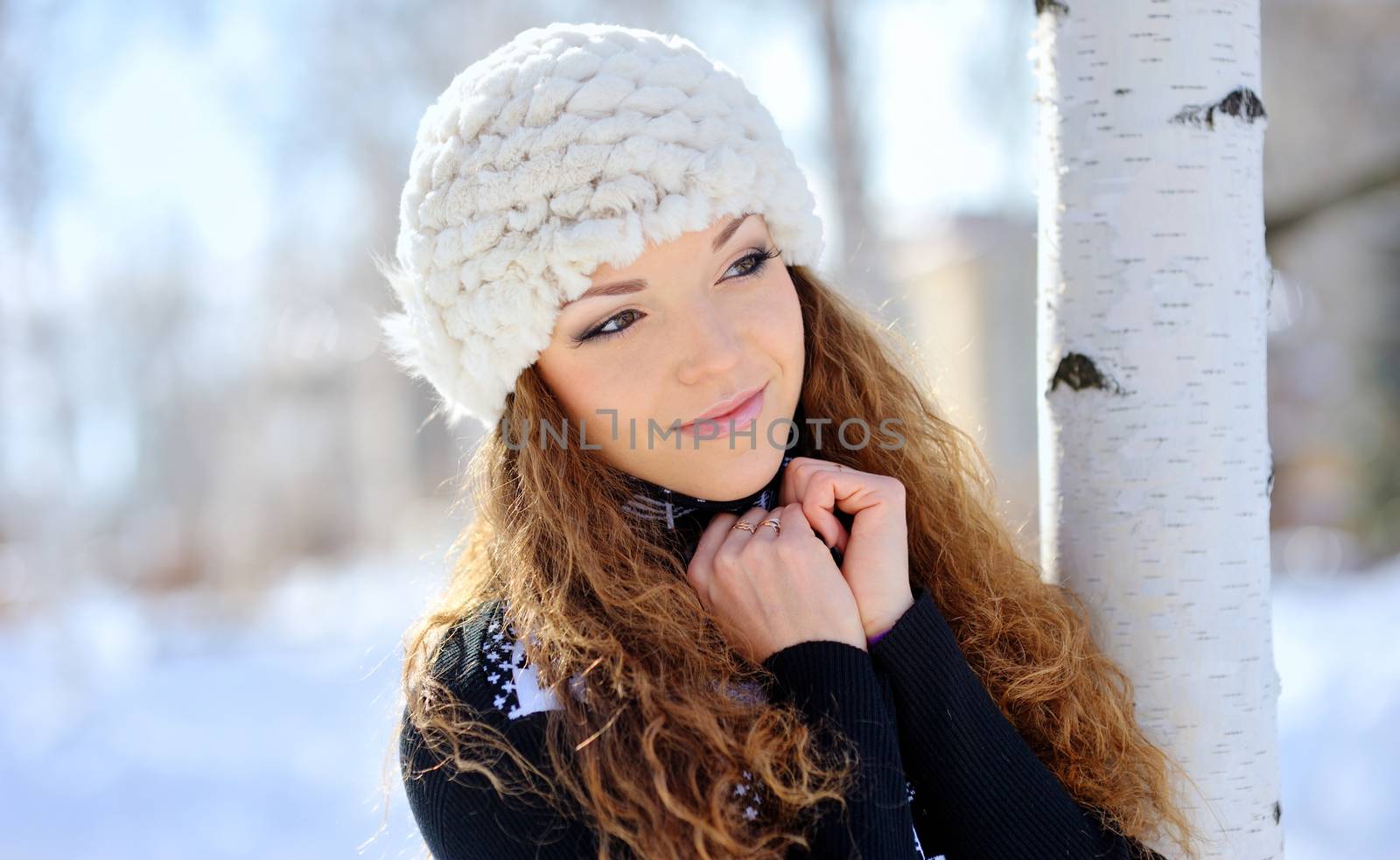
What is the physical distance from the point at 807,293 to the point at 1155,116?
722 mm

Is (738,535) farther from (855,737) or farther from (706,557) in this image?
(855,737)

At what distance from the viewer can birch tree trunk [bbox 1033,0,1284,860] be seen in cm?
168

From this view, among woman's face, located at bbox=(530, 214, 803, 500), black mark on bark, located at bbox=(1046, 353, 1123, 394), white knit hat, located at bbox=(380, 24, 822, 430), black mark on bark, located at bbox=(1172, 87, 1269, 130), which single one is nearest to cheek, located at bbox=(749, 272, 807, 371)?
woman's face, located at bbox=(530, 214, 803, 500)

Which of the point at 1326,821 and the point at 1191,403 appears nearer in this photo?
the point at 1191,403

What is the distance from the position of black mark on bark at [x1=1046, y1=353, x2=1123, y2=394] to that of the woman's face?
1.53 ft

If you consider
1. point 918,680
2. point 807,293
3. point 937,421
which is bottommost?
point 918,680

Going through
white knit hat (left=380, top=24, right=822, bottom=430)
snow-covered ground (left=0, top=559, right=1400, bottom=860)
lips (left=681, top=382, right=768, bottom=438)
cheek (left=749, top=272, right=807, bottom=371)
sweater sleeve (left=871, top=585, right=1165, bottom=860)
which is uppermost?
white knit hat (left=380, top=24, right=822, bottom=430)

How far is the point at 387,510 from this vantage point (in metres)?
15.7

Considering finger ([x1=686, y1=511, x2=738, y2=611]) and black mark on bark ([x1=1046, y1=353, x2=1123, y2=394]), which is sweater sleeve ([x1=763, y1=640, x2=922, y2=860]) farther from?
black mark on bark ([x1=1046, y1=353, x2=1123, y2=394])

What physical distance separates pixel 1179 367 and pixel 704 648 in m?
0.89

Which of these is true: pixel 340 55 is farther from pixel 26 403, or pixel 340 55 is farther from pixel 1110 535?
pixel 1110 535

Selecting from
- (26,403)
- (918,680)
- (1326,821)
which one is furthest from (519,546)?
(26,403)

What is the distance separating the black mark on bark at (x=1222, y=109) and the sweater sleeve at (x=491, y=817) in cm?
138

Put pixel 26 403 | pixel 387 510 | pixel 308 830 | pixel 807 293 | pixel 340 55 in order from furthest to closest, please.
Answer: pixel 387 510
pixel 340 55
pixel 26 403
pixel 308 830
pixel 807 293
